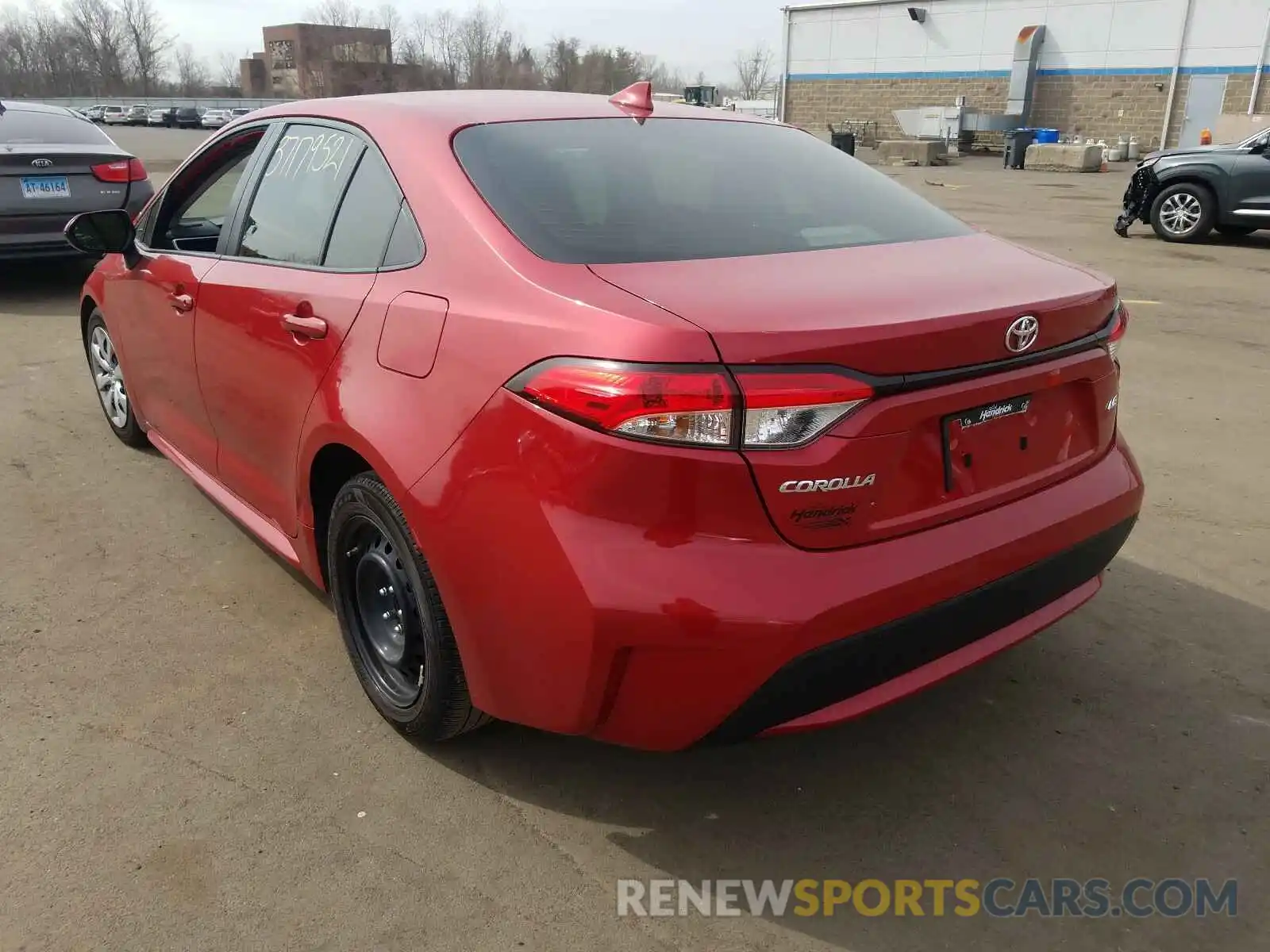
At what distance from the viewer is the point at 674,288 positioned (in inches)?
82.6

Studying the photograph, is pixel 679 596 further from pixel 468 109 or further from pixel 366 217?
pixel 468 109

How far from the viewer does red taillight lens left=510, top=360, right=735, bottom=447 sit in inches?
74.5

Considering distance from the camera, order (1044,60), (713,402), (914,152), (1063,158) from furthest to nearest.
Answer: (1044,60), (914,152), (1063,158), (713,402)

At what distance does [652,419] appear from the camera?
1.91m

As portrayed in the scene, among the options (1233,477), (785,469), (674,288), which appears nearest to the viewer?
(785,469)

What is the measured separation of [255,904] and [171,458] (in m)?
2.42

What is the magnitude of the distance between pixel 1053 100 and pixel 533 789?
129 feet

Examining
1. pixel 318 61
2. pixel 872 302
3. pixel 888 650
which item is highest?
pixel 318 61

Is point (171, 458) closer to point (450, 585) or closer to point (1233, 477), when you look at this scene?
point (450, 585)

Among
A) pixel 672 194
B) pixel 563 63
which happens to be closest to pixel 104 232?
pixel 672 194

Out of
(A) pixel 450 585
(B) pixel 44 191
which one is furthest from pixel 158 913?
(B) pixel 44 191

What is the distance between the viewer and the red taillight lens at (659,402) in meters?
1.89

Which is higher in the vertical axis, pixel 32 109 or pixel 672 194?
pixel 32 109

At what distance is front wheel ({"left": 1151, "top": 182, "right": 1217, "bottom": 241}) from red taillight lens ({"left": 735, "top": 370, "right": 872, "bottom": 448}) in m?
12.8
